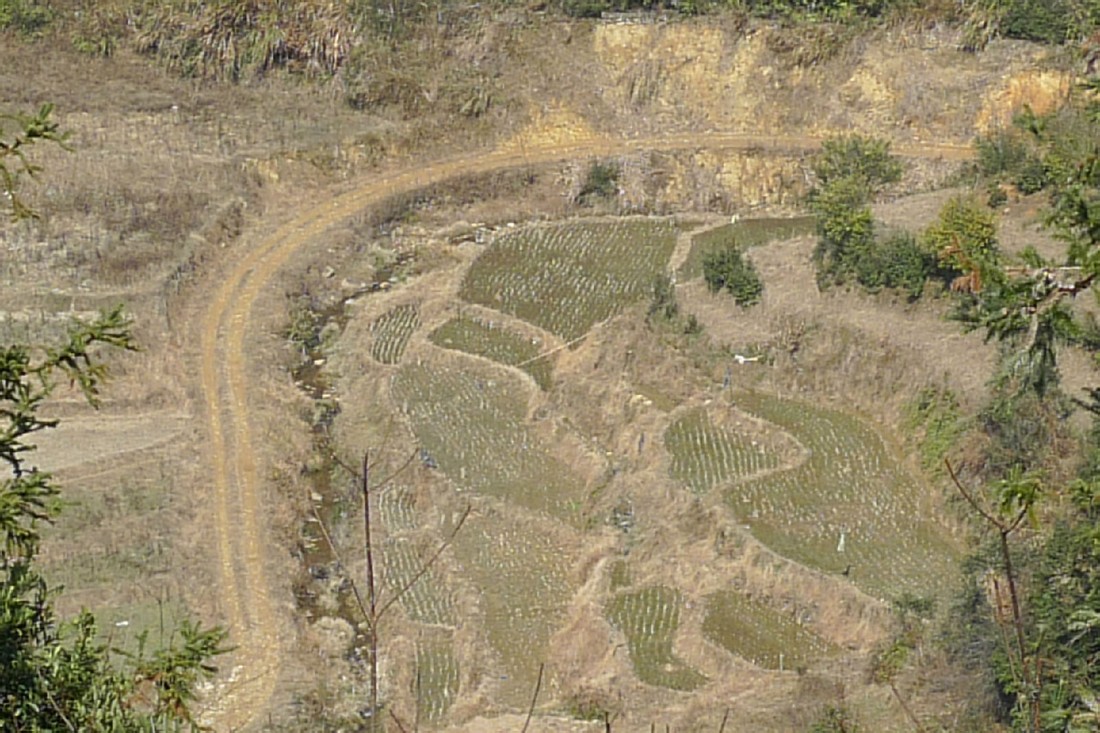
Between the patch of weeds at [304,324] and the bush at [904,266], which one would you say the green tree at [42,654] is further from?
the bush at [904,266]

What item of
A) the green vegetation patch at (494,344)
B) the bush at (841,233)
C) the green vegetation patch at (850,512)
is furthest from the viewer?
the bush at (841,233)

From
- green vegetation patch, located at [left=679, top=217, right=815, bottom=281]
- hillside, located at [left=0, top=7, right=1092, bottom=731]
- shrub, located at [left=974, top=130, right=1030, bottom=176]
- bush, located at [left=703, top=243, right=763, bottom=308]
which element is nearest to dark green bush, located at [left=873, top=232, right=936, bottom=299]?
hillside, located at [left=0, top=7, right=1092, bottom=731]

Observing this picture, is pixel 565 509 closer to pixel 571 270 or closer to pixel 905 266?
pixel 905 266

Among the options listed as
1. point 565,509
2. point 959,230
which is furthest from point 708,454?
point 959,230

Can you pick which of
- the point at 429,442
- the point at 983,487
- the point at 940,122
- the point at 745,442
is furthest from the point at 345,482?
the point at 940,122

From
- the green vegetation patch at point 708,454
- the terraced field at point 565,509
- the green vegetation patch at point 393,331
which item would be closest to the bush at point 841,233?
the terraced field at point 565,509

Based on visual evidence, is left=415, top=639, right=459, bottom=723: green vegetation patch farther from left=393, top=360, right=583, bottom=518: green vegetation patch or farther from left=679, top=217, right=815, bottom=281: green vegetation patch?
left=679, top=217, right=815, bottom=281: green vegetation patch
